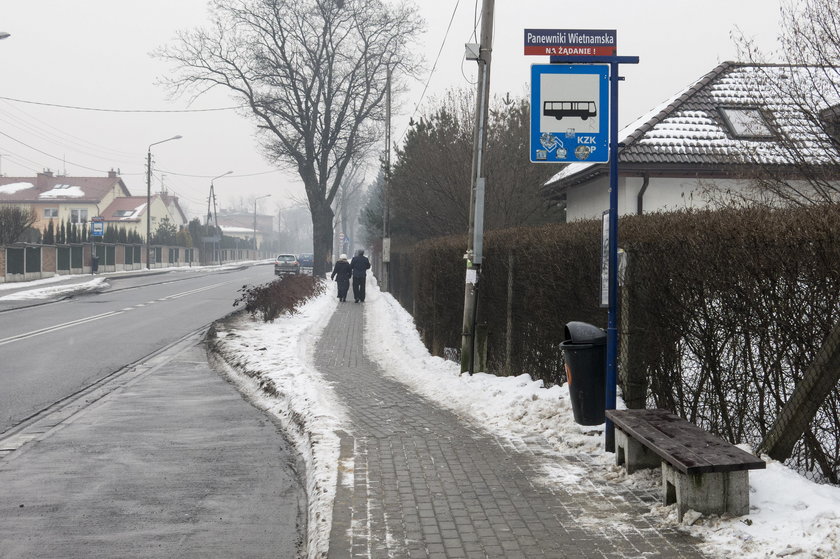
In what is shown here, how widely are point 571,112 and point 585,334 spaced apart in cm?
190

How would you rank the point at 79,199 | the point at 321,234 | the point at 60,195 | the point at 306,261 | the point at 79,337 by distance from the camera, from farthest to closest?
the point at 60,195 < the point at 79,199 < the point at 306,261 < the point at 321,234 < the point at 79,337

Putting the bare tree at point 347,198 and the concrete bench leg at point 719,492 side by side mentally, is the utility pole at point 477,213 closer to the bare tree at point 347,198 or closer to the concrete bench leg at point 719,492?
the concrete bench leg at point 719,492

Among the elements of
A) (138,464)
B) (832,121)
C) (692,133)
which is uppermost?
(692,133)

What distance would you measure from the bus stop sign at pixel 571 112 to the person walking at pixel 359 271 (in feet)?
68.1

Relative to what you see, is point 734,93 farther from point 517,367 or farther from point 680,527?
point 680,527

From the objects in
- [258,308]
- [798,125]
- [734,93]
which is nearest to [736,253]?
[798,125]

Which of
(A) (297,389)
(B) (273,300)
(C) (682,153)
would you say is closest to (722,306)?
(A) (297,389)

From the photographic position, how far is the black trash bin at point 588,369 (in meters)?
7.66

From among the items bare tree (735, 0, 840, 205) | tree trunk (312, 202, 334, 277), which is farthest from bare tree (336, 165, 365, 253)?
bare tree (735, 0, 840, 205)

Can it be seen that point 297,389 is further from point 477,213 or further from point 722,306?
point 722,306

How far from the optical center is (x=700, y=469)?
5.03 meters

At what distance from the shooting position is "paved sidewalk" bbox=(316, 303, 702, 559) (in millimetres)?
4902

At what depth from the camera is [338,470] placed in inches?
263

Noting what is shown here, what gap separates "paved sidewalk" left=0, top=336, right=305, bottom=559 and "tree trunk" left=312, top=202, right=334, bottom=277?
3776 cm
